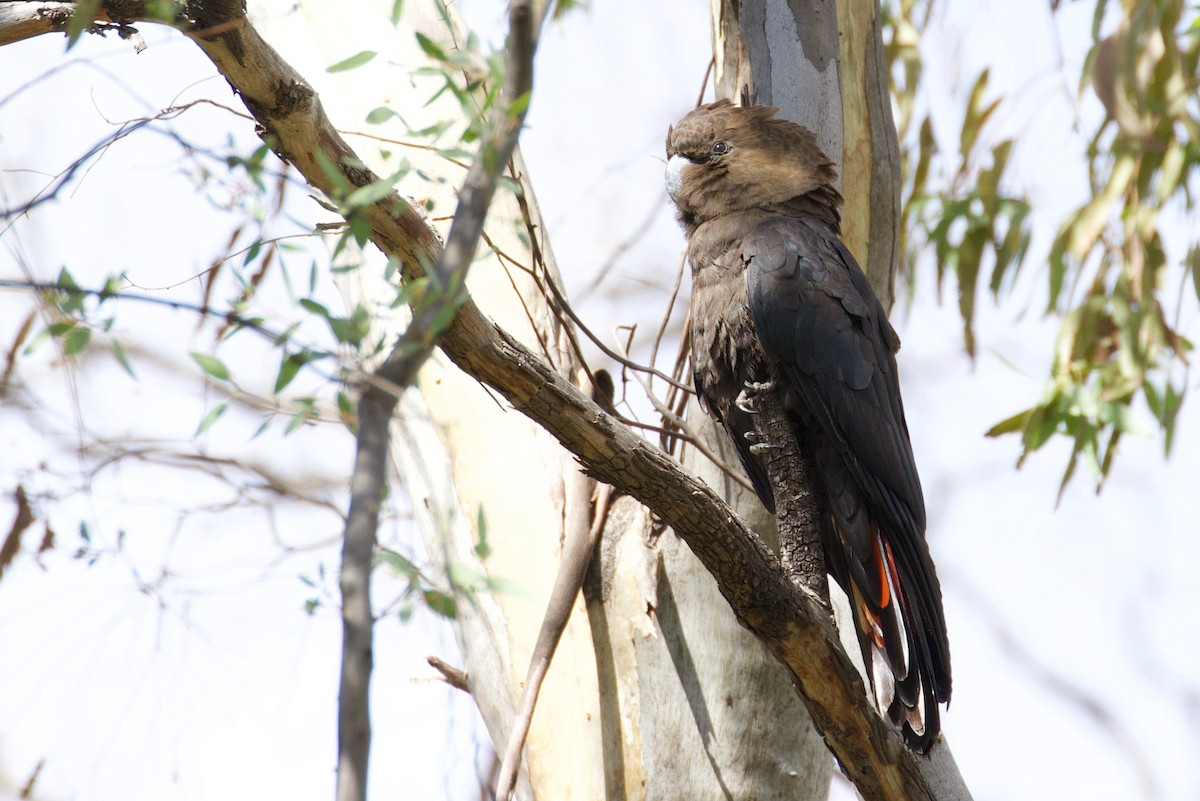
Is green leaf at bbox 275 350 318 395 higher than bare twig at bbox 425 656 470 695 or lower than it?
lower

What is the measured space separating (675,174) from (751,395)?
611mm

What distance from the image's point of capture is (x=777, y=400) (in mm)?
1923

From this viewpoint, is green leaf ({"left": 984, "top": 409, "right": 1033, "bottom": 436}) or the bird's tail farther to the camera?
green leaf ({"left": 984, "top": 409, "right": 1033, "bottom": 436})

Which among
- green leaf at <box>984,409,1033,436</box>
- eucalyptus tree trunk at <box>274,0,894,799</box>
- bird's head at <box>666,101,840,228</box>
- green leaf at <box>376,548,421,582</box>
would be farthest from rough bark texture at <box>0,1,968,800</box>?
green leaf at <box>984,409,1033,436</box>

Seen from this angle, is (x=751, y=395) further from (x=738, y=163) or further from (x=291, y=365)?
(x=291, y=365)

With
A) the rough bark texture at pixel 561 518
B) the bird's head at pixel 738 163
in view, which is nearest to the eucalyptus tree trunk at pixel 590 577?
the rough bark texture at pixel 561 518

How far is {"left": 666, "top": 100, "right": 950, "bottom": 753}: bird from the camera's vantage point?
179cm

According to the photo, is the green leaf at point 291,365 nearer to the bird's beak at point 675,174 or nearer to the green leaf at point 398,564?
the green leaf at point 398,564

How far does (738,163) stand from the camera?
85.0 inches

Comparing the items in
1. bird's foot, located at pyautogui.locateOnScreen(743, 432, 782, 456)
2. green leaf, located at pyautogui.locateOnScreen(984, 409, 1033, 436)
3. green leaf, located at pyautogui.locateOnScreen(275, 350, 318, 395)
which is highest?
green leaf, located at pyautogui.locateOnScreen(984, 409, 1033, 436)

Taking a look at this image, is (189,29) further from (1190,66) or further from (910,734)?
(1190,66)

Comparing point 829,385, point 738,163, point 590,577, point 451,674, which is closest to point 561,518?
point 590,577

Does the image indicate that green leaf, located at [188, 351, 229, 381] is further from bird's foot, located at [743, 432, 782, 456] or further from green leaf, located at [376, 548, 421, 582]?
bird's foot, located at [743, 432, 782, 456]

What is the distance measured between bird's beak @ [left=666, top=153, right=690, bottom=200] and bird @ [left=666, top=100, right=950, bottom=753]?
8.2 inches
